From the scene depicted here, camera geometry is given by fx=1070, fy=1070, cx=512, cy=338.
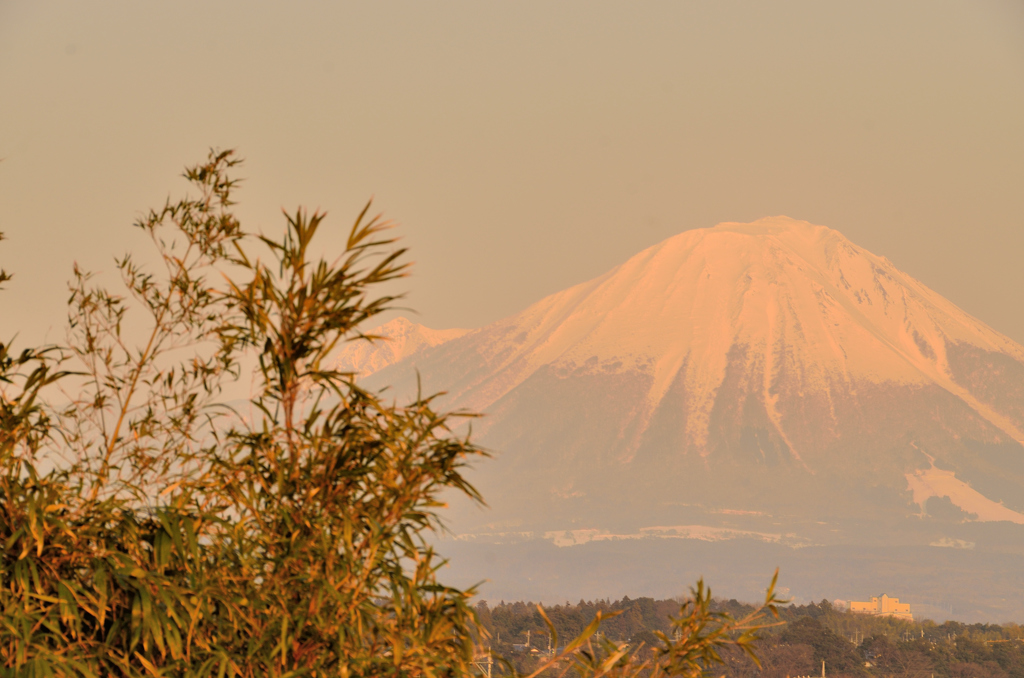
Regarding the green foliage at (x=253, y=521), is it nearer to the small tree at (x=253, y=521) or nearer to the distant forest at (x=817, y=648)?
the small tree at (x=253, y=521)

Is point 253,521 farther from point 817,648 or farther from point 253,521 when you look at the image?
point 817,648

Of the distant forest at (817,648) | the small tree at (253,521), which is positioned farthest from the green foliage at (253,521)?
the distant forest at (817,648)

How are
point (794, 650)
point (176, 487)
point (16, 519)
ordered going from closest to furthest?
point (16, 519) < point (176, 487) < point (794, 650)

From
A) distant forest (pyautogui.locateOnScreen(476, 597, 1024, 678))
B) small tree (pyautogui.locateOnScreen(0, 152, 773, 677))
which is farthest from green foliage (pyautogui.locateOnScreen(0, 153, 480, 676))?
distant forest (pyautogui.locateOnScreen(476, 597, 1024, 678))

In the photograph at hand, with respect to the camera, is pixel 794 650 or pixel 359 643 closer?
pixel 359 643

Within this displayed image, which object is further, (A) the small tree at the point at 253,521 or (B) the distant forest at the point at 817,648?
(B) the distant forest at the point at 817,648

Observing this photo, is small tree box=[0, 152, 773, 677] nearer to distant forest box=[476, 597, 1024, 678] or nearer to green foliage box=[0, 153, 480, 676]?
green foliage box=[0, 153, 480, 676]

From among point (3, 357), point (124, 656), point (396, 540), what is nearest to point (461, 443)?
point (396, 540)

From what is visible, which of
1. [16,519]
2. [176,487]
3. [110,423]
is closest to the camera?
[16,519]

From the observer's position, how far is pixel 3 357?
4008 millimetres

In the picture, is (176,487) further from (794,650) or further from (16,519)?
(794,650)

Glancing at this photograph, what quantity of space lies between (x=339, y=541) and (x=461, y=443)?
1.87ft

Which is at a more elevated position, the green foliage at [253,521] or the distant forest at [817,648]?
the green foliage at [253,521]

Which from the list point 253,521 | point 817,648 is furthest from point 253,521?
point 817,648
